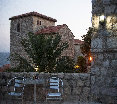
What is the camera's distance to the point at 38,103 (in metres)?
3.88

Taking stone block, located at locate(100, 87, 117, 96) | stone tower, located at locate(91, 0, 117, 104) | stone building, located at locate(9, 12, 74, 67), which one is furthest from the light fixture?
stone building, located at locate(9, 12, 74, 67)

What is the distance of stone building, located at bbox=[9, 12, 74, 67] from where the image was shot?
20047 millimetres

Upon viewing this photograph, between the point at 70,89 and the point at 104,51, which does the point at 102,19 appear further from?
the point at 70,89

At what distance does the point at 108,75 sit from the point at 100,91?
0.47 meters

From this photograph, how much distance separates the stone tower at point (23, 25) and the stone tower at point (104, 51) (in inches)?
657

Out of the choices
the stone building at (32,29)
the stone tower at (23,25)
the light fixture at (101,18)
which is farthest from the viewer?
the stone tower at (23,25)

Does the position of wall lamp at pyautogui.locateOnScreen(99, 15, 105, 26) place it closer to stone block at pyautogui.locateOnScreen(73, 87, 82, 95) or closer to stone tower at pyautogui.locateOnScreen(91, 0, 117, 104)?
stone tower at pyautogui.locateOnScreen(91, 0, 117, 104)

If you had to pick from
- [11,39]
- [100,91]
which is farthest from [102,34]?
[11,39]

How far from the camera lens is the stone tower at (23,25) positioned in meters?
20.2

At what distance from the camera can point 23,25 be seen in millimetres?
21156

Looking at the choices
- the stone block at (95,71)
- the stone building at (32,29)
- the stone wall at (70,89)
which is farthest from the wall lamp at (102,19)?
the stone building at (32,29)

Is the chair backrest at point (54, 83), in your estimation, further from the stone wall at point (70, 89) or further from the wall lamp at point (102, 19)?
the wall lamp at point (102, 19)

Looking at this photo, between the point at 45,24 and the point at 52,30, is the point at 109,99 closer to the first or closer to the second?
the point at 52,30

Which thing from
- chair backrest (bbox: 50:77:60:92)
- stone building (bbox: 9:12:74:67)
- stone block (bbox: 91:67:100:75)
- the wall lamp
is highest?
stone building (bbox: 9:12:74:67)
